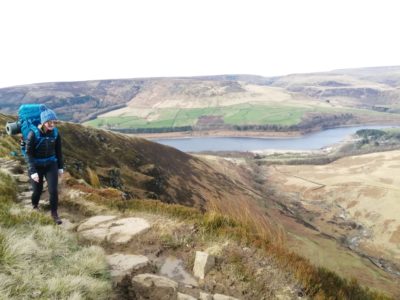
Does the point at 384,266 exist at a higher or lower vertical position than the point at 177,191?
lower

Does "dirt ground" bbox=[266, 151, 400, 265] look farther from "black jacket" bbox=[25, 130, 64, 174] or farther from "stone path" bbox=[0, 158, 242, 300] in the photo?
"black jacket" bbox=[25, 130, 64, 174]

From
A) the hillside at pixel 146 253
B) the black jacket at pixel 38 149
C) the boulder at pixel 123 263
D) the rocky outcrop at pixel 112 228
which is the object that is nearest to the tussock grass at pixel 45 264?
the hillside at pixel 146 253

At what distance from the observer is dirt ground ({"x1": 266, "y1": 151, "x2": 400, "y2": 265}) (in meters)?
69.5

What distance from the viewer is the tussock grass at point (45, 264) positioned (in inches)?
195

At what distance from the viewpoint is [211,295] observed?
629cm

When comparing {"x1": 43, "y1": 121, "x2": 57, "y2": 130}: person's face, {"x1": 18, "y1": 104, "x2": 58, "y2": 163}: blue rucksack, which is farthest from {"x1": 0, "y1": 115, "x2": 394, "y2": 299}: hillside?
{"x1": 43, "y1": 121, "x2": 57, "y2": 130}: person's face

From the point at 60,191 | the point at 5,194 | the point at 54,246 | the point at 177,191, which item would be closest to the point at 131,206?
the point at 60,191

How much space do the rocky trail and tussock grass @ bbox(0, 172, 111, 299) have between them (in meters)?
0.42

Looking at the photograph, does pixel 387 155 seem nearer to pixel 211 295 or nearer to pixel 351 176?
pixel 351 176

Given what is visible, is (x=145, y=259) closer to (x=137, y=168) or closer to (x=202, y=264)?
(x=202, y=264)

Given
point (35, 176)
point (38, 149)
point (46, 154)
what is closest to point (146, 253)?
point (35, 176)

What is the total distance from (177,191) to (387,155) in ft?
375

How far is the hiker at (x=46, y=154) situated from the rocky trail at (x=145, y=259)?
0.91 metres

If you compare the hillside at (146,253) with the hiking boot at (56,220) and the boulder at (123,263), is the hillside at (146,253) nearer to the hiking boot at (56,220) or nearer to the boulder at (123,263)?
the boulder at (123,263)
